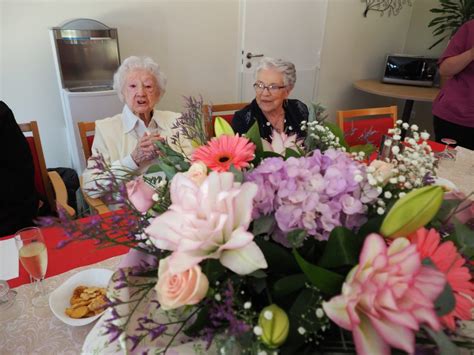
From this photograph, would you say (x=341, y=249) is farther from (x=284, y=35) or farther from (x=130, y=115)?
(x=284, y=35)

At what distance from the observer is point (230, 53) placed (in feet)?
10.4

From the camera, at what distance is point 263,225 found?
18.9 inches

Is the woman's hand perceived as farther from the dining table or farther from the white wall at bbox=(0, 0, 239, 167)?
the white wall at bbox=(0, 0, 239, 167)

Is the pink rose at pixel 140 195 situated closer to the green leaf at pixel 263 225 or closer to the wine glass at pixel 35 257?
the green leaf at pixel 263 225

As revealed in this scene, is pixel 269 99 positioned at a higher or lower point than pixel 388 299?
lower

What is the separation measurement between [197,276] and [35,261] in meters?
0.67

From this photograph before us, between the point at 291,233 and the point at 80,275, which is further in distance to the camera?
the point at 80,275

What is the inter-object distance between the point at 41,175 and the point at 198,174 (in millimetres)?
1500

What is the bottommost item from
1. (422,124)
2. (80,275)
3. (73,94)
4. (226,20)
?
(422,124)

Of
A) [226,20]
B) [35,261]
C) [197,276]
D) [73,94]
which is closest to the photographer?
[197,276]

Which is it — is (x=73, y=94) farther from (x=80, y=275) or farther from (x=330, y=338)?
(x=330, y=338)

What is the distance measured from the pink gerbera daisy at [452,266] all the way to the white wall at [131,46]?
270cm

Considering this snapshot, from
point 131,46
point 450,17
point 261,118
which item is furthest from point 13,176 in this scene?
point 450,17

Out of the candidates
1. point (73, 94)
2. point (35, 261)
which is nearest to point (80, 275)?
point (35, 261)
